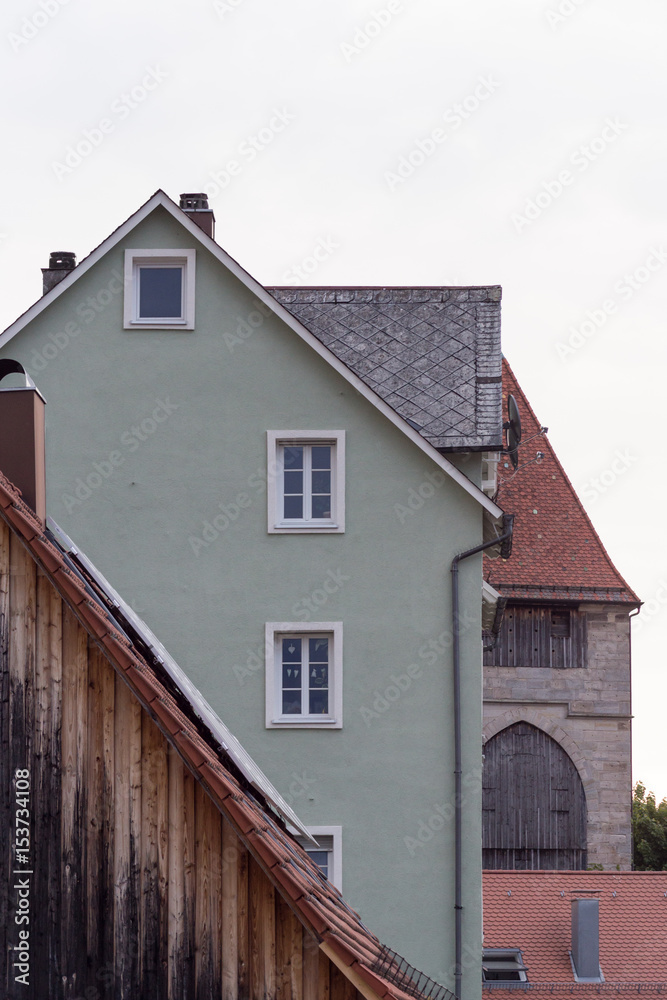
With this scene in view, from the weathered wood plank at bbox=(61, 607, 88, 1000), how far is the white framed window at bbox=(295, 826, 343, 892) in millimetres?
11067

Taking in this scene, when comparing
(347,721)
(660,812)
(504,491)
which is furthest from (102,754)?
(660,812)

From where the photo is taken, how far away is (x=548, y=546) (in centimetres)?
4481

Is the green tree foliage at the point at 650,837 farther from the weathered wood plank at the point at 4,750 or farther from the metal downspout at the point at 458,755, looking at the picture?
the weathered wood plank at the point at 4,750

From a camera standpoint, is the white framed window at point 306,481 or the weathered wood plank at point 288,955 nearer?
the weathered wood plank at point 288,955

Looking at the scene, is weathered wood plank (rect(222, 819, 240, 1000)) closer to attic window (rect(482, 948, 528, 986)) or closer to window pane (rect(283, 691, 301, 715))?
window pane (rect(283, 691, 301, 715))

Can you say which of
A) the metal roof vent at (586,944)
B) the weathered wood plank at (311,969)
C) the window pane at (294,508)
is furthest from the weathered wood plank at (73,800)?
the metal roof vent at (586,944)

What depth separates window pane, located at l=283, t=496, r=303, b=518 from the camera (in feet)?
69.4

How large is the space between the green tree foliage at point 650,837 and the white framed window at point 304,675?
36.5 m

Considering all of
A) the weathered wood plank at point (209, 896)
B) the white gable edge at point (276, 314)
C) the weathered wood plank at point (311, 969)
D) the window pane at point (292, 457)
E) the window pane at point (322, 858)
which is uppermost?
the white gable edge at point (276, 314)

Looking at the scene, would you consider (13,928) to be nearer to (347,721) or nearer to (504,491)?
(347,721)

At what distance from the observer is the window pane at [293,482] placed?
69.8ft

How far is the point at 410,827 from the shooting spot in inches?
794

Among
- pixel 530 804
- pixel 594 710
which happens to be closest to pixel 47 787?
pixel 530 804

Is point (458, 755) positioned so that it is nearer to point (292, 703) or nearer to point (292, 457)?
point (292, 703)
